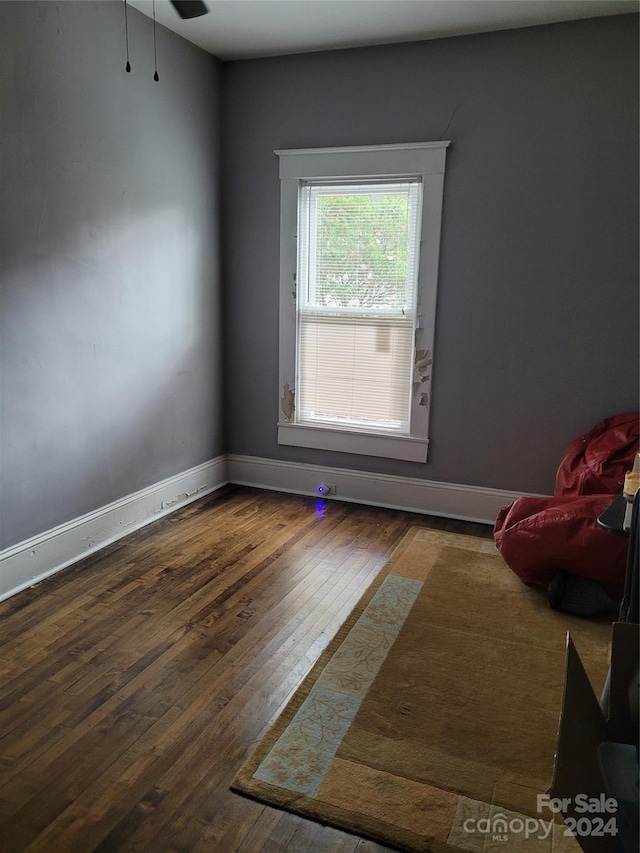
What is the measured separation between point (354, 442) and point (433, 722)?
Result: 2325 mm

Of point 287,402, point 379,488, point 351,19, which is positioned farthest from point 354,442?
point 351,19

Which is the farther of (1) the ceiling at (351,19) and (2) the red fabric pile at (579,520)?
(1) the ceiling at (351,19)

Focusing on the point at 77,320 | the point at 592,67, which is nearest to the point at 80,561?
the point at 77,320

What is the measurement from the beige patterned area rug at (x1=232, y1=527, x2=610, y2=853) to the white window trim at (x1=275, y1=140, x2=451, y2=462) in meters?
1.28

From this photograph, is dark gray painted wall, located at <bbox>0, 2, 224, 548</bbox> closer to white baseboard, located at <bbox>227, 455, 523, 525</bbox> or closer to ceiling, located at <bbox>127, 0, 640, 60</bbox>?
ceiling, located at <bbox>127, 0, 640, 60</bbox>

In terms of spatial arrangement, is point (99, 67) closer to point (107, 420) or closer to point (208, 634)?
point (107, 420)

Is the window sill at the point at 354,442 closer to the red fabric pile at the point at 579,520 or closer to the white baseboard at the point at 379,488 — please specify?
the white baseboard at the point at 379,488

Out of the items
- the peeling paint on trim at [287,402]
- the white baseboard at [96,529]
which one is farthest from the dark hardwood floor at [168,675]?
the peeling paint on trim at [287,402]

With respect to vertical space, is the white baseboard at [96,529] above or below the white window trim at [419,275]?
below

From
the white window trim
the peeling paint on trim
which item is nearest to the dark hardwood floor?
the white window trim

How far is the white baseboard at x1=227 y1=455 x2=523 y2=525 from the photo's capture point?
13.1ft

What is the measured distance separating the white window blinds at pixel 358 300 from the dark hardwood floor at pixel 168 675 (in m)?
0.85

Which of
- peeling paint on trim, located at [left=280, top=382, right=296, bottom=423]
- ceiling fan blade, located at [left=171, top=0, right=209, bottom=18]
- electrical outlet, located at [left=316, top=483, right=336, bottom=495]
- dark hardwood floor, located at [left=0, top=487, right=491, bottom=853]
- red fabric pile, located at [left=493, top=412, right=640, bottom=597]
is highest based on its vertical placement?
ceiling fan blade, located at [left=171, top=0, right=209, bottom=18]

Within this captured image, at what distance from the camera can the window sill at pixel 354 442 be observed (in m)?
4.11
